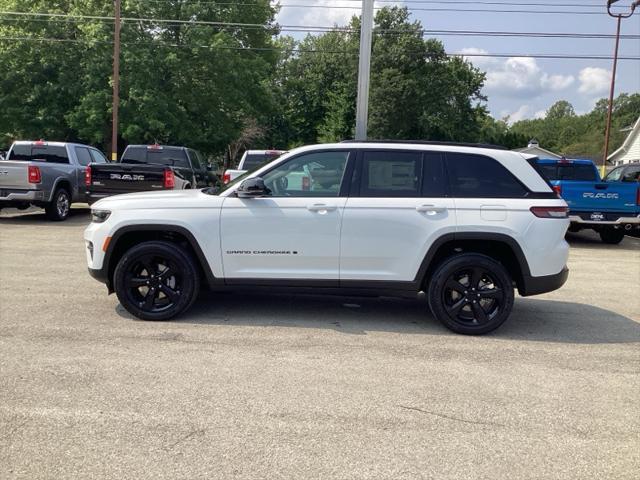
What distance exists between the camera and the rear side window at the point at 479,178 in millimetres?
5875

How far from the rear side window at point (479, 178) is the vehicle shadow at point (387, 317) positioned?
1.44 meters

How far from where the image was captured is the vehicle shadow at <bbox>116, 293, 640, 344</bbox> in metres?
6.02

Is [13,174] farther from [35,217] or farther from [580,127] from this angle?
[580,127]

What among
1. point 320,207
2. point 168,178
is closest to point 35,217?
point 168,178

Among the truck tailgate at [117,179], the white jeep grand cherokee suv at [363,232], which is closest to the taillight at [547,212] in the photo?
the white jeep grand cherokee suv at [363,232]

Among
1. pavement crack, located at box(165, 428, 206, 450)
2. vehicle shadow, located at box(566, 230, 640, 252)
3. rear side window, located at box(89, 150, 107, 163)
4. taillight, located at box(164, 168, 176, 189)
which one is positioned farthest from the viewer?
rear side window, located at box(89, 150, 107, 163)

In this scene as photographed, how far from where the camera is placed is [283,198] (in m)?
5.88

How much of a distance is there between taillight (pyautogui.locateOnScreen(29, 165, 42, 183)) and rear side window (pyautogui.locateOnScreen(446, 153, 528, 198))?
10905 mm

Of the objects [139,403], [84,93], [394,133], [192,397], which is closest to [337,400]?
[192,397]

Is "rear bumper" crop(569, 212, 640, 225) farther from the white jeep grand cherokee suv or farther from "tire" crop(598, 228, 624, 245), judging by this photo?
the white jeep grand cherokee suv

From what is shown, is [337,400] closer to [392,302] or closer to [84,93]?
[392,302]

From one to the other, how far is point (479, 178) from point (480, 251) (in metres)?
0.75

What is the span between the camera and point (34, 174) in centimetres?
1352

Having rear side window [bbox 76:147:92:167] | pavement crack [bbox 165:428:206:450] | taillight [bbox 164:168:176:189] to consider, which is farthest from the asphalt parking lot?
rear side window [bbox 76:147:92:167]
